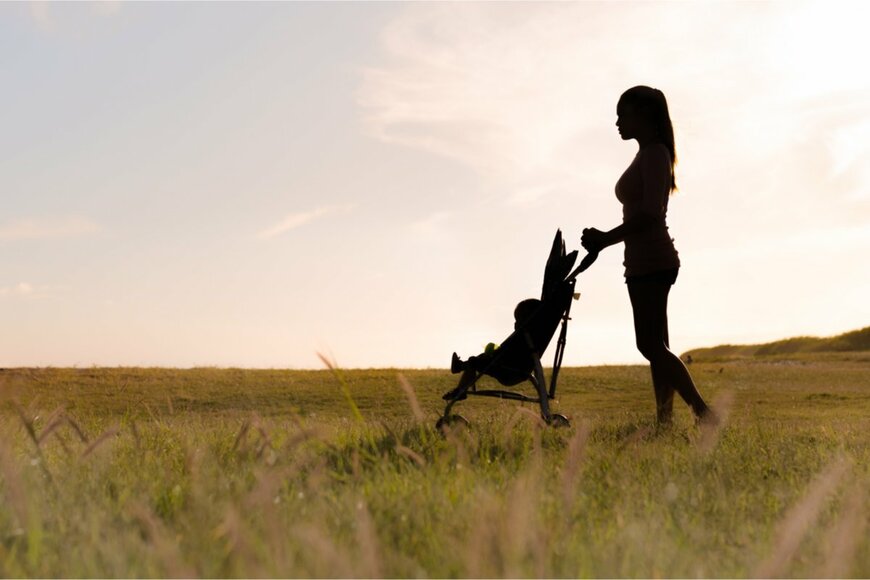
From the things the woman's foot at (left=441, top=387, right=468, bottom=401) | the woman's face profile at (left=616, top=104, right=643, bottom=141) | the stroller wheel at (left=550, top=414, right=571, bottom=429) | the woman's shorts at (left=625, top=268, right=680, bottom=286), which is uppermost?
the woman's face profile at (left=616, top=104, right=643, bottom=141)

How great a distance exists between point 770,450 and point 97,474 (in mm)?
3679

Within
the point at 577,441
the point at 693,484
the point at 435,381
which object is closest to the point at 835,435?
the point at 693,484

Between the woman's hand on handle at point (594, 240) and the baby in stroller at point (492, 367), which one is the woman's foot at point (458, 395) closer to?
the baby in stroller at point (492, 367)

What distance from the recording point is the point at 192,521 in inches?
117

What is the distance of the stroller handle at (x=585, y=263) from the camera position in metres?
5.85

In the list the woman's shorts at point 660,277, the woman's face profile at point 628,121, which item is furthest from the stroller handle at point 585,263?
the woman's face profile at point 628,121

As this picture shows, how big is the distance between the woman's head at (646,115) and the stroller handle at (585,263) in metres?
0.97

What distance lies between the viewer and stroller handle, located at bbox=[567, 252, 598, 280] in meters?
5.85

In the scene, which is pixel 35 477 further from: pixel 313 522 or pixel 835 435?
pixel 835 435

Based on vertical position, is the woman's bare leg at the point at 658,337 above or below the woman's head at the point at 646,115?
below

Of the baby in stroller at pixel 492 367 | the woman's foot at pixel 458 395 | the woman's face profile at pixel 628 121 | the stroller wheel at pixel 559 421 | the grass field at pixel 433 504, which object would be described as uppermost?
the woman's face profile at pixel 628 121

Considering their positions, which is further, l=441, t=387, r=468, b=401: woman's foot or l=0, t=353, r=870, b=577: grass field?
l=441, t=387, r=468, b=401: woman's foot

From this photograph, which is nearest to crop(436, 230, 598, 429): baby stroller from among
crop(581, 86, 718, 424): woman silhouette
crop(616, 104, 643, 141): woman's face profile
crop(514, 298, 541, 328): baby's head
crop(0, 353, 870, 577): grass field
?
crop(514, 298, 541, 328): baby's head

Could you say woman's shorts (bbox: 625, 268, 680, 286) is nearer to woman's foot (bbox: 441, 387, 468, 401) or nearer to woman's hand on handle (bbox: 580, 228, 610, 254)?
woman's hand on handle (bbox: 580, 228, 610, 254)
